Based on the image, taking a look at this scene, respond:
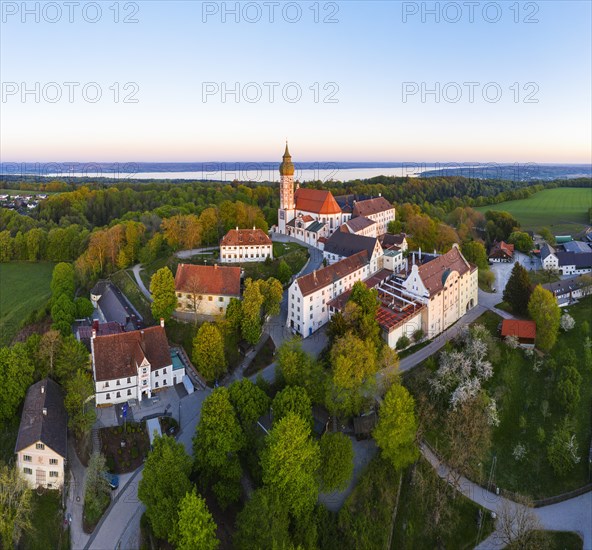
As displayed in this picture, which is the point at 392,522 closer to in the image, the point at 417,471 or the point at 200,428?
the point at 417,471

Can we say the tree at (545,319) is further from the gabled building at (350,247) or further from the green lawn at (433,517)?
the green lawn at (433,517)

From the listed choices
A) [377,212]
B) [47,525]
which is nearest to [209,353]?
[47,525]

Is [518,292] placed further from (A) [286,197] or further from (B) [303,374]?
(A) [286,197]

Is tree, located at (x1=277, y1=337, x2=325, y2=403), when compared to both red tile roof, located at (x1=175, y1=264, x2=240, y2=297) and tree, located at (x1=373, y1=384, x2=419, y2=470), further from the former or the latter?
red tile roof, located at (x1=175, y1=264, x2=240, y2=297)

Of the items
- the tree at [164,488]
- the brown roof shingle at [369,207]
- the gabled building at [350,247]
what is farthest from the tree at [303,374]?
the brown roof shingle at [369,207]

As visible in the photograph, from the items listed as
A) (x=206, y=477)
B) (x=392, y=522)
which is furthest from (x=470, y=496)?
(x=206, y=477)

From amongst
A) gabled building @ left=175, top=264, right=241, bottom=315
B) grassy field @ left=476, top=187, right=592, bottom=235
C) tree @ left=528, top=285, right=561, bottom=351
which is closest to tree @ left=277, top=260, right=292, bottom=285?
gabled building @ left=175, top=264, right=241, bottom=315
